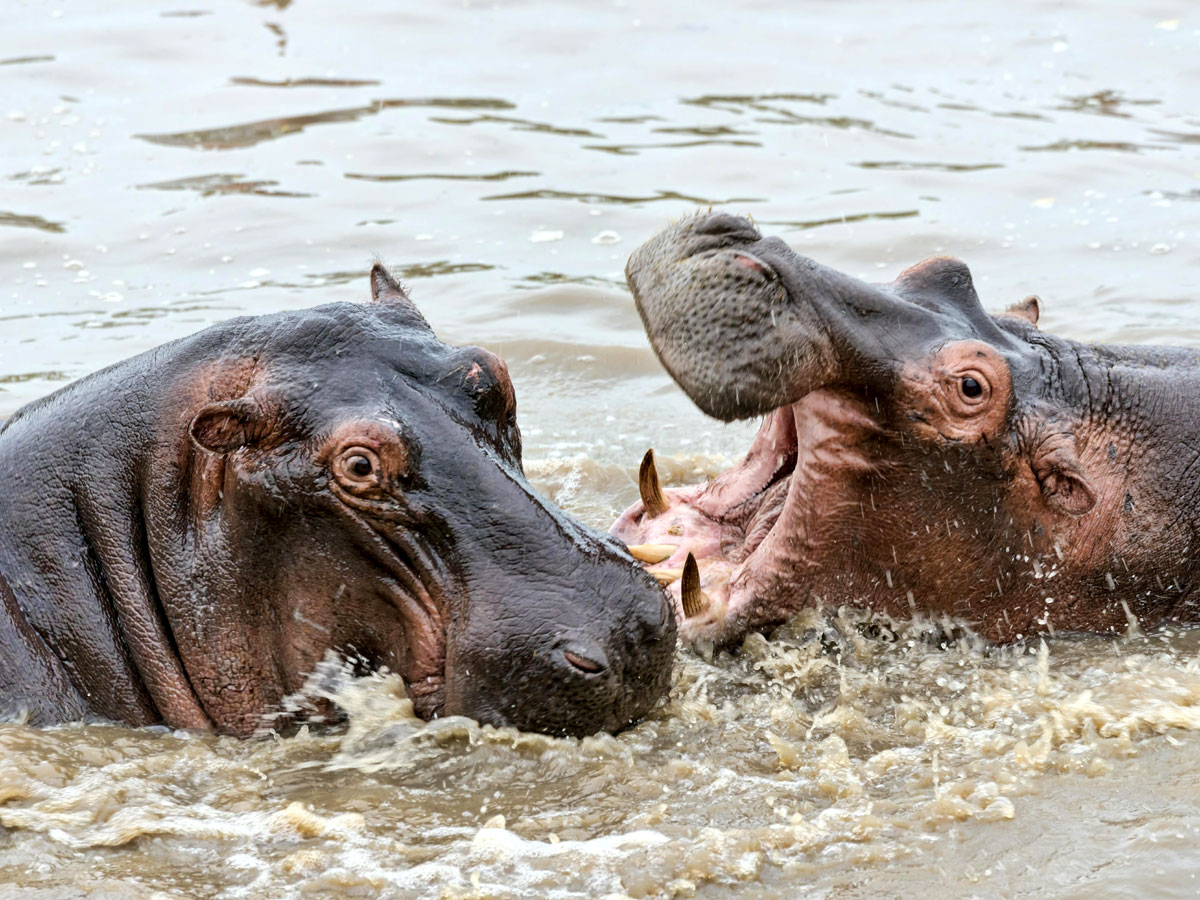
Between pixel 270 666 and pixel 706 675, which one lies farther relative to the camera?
pixel 706 675

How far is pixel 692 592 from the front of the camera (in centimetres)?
525

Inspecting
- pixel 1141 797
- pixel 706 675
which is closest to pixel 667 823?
pixel 706 675

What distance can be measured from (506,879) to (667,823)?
0.50 meters

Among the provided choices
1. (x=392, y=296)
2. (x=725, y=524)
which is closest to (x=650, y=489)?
(x=725, y=524)

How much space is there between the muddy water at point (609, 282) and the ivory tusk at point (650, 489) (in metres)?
0.58

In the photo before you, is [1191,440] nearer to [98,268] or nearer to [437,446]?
[437,446]

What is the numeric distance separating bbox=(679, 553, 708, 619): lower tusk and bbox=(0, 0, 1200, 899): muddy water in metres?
0.19

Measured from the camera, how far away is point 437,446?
4.38 metres

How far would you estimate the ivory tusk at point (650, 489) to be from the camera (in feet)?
17.8

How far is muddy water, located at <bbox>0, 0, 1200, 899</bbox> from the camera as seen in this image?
14.1 ft

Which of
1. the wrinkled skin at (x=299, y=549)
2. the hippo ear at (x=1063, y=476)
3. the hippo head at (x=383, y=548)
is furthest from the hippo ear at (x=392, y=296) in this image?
the hippo ear at (x=1063, y=476)

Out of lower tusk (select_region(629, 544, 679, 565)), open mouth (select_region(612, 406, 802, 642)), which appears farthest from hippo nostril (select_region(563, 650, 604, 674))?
open mouth (select_region(612, 406, 802, 642))

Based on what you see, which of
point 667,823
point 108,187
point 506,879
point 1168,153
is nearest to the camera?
point 506,879

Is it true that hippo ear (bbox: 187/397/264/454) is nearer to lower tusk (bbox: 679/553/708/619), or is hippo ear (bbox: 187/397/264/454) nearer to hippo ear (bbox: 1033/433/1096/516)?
lower tusk (bbox: 679/553/708/619)
